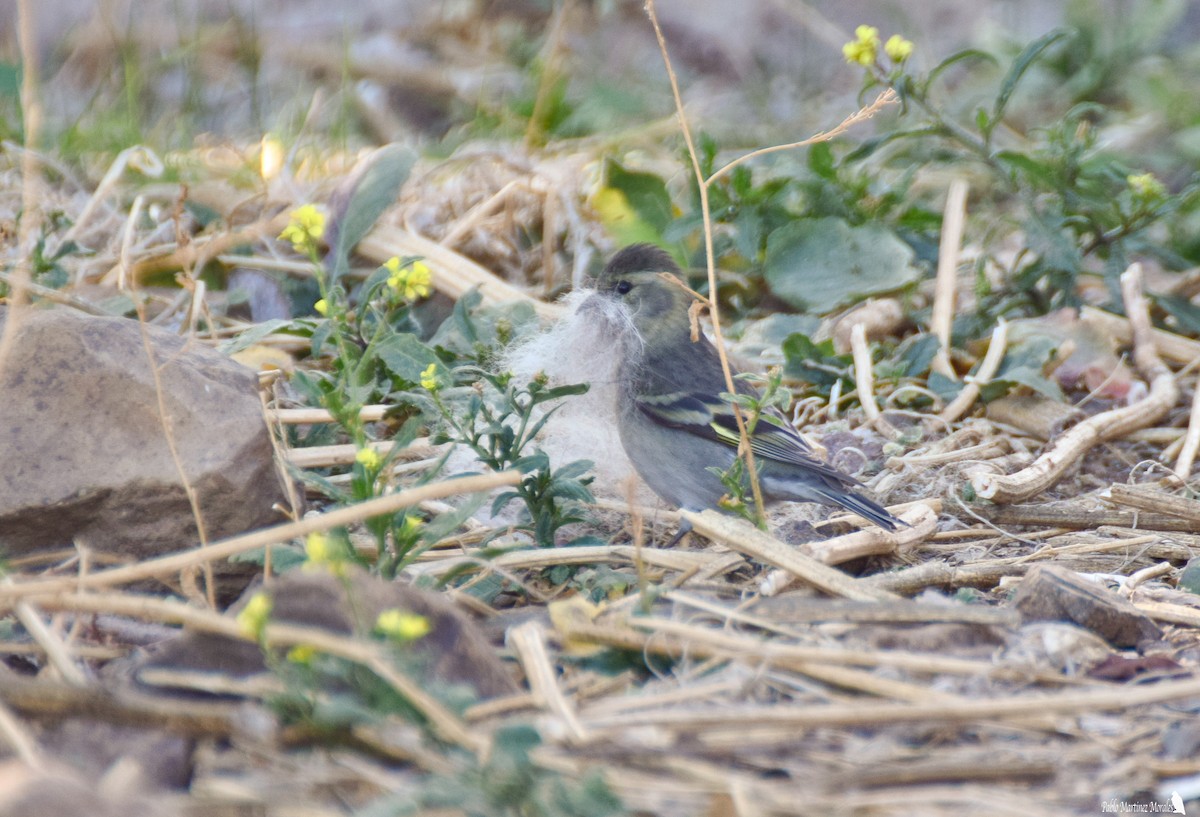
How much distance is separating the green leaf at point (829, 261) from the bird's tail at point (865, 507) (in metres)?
1.35

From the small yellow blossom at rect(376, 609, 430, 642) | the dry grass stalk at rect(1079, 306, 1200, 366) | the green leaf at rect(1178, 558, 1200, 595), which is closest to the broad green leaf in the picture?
the small yellow blossom at rect(376, 609, 430, 642)

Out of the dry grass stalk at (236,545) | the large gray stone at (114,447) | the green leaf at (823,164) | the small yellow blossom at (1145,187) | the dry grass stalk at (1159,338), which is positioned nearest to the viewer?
the dry grass stalk at (236,545)

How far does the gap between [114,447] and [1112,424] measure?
291 cm

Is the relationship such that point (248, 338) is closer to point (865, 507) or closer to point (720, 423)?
point (720, 423)

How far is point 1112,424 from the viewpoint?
149 inches

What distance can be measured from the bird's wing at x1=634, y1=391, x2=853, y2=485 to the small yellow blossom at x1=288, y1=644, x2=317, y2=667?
6.00 ft

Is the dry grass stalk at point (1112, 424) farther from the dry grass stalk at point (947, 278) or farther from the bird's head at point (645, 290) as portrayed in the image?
the bird's head at point (645, 290)

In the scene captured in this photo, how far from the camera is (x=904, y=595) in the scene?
2699 mm

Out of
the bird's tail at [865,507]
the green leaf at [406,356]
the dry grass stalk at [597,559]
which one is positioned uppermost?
Answer: the green leaf at [406,356]

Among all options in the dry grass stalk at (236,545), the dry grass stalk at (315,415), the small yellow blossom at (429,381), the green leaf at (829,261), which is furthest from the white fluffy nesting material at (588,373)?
the dry grass stalk at (236,545)

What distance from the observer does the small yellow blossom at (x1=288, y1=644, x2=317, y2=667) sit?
176 centimetres

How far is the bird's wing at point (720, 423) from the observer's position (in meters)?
3.44

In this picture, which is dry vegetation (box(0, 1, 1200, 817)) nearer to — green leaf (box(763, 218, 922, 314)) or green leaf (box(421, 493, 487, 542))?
green leaf (box(421, 493, 487, 542))

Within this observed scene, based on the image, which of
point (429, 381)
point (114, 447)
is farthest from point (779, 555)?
point (114, 447)
